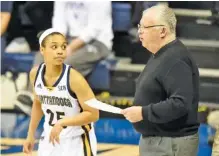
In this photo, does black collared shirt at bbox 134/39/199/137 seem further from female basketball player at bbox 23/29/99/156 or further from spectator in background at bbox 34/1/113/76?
spectator in background at bbox 34/1/113/76

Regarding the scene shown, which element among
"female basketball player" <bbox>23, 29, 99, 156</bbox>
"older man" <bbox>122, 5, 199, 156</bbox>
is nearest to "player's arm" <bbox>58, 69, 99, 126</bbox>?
"female basketball player" <bbox>23, 29, 99, 156</bbox>

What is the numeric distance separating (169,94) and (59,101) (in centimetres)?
102

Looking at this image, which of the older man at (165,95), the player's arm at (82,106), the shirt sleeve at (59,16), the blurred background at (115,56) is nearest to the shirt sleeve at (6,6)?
the blurred background at (115,56)

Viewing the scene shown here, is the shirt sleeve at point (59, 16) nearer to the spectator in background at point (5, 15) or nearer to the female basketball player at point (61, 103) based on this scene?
the spectator in background at point (5, 15)

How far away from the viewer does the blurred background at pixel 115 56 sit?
6.38 m

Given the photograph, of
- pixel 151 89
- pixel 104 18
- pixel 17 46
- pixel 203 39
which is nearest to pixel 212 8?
pixel 203 39

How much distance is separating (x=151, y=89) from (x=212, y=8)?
320 cm

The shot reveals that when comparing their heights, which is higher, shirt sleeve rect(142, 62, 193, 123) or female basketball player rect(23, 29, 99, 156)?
shirt sleeve rect(142, 62, 193, 123)

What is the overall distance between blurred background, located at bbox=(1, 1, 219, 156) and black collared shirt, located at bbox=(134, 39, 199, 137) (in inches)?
112

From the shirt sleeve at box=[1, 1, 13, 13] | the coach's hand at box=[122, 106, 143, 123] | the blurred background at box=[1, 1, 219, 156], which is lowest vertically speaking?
the blurred background at box=[1, 1, 219, 156]

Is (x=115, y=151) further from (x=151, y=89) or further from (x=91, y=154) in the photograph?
(x=151, y=89)

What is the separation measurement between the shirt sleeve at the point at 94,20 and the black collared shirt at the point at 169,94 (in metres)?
3.02

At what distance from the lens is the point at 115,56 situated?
6602mm

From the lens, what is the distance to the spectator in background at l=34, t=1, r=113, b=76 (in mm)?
6324
